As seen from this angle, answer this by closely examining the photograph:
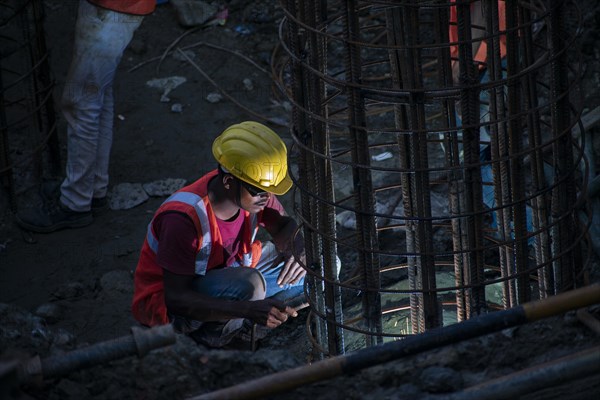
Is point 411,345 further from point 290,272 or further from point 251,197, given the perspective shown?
point 290,272

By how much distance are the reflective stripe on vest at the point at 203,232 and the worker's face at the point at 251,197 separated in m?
0.21

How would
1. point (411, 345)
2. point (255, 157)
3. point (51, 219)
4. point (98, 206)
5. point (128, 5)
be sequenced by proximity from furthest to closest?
point (98, 206) → point (51, 219) → point (128, 5) → point (255, 157) → point (411, 345)

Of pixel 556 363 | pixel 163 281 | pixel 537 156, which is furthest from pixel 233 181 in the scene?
pixel 556 363

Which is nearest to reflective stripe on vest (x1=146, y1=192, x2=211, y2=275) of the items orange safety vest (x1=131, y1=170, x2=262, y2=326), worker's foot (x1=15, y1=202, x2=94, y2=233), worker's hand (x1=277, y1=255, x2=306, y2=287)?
orange safety vest (x1=131, y1=170, x2=262, y2=326)

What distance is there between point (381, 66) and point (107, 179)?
9.14ft

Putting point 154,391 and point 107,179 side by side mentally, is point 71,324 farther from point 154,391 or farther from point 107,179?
point 154,391

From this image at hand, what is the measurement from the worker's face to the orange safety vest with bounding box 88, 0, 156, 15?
2.22 m

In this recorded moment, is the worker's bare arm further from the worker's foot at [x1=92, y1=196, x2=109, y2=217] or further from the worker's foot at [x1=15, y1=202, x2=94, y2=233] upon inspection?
the worker's foot at [x1=92, y1=196, x2=109, y2=217]

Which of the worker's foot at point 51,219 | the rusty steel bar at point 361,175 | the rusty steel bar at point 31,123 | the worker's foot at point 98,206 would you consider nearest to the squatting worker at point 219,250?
the rusty steel bar at point 361,175

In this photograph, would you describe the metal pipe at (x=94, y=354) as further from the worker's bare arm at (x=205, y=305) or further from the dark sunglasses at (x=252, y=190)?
the dark sunglasses at (x=252, y=190)

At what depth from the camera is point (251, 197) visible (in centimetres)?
509

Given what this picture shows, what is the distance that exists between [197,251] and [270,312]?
49 cm

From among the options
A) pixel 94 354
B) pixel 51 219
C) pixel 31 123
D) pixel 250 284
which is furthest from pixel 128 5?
pixel 94 354

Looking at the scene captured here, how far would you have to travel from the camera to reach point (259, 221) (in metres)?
5.67
